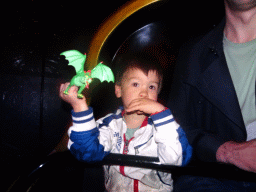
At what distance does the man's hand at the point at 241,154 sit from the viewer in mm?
525

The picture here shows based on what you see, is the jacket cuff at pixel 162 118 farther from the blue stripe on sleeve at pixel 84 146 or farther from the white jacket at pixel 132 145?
the blue stripe on sleeve at pixel 84 146

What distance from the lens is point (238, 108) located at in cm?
70

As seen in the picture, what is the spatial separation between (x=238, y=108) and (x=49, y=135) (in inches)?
49.3

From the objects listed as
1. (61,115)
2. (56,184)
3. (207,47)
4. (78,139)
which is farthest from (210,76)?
(56,184)

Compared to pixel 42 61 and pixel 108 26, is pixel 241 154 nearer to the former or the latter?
pixel 108 26

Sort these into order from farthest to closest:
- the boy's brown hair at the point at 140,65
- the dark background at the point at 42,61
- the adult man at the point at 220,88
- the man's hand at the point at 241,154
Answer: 1. the dark background at the point at 42,61
2. the boy's brown hair at the point at 140,65
3. the adult man at the point at 220,88
4. the man's hand at the point at 241,154

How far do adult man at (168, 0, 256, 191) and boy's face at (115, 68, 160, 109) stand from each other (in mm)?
179

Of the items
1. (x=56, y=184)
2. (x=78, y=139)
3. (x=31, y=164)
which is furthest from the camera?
(x=56, y=184)

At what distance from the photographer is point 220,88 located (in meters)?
0.75

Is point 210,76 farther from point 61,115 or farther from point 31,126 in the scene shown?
point 31,126

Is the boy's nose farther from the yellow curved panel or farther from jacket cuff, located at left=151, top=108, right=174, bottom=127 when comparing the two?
the yellow curved panel

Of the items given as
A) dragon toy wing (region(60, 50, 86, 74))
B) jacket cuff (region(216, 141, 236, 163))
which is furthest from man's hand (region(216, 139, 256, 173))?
dragon toy wing (region(60, 50, 86, 74))

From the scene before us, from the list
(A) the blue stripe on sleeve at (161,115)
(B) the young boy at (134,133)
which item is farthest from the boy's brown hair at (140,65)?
(A) the blue stripe on sleeve at (161,115)

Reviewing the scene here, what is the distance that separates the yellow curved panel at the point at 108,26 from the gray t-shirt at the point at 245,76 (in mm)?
567
